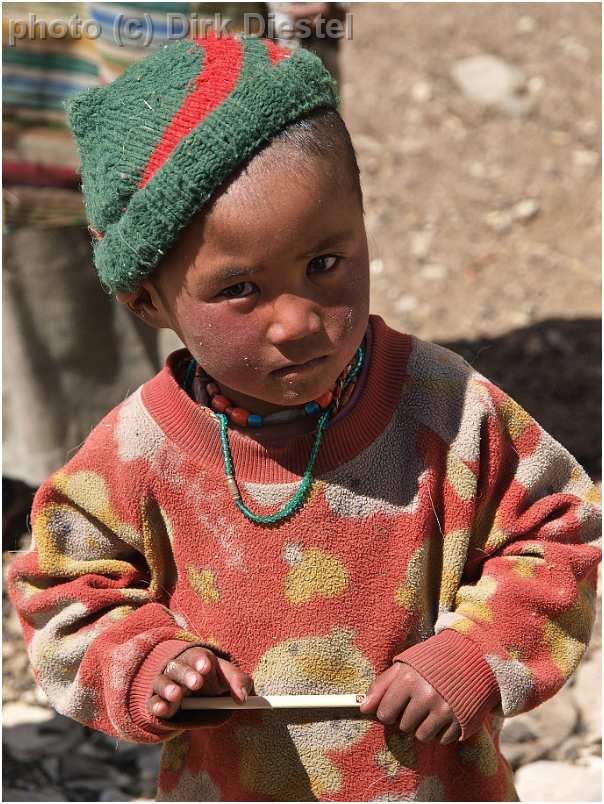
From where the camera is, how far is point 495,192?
212 inches

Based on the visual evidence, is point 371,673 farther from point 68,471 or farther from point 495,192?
point 495,192

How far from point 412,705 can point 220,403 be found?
56cm

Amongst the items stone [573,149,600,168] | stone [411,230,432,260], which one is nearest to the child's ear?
stone [411,230,432,260]

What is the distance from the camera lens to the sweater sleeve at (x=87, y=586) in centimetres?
190

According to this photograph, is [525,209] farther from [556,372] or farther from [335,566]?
[335,566]

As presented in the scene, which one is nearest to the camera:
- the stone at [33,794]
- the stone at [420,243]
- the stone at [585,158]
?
the stone at [33,794]

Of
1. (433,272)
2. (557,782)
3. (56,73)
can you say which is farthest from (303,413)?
(433,272)

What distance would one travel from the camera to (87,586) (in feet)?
6.32

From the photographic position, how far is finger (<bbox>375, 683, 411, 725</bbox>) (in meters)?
1.81

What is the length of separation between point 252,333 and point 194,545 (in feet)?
1.41

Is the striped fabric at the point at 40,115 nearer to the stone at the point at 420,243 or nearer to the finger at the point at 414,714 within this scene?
the finger at the point at 414,714

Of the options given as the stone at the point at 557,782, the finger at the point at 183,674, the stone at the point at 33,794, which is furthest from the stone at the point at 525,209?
the finger at the point at 183,674

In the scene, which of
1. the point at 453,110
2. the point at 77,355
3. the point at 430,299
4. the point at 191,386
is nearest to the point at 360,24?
the point at 453,110

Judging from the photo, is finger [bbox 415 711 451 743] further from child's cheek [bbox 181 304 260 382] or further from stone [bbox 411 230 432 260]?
stone [bbox 411 230 432 260]
